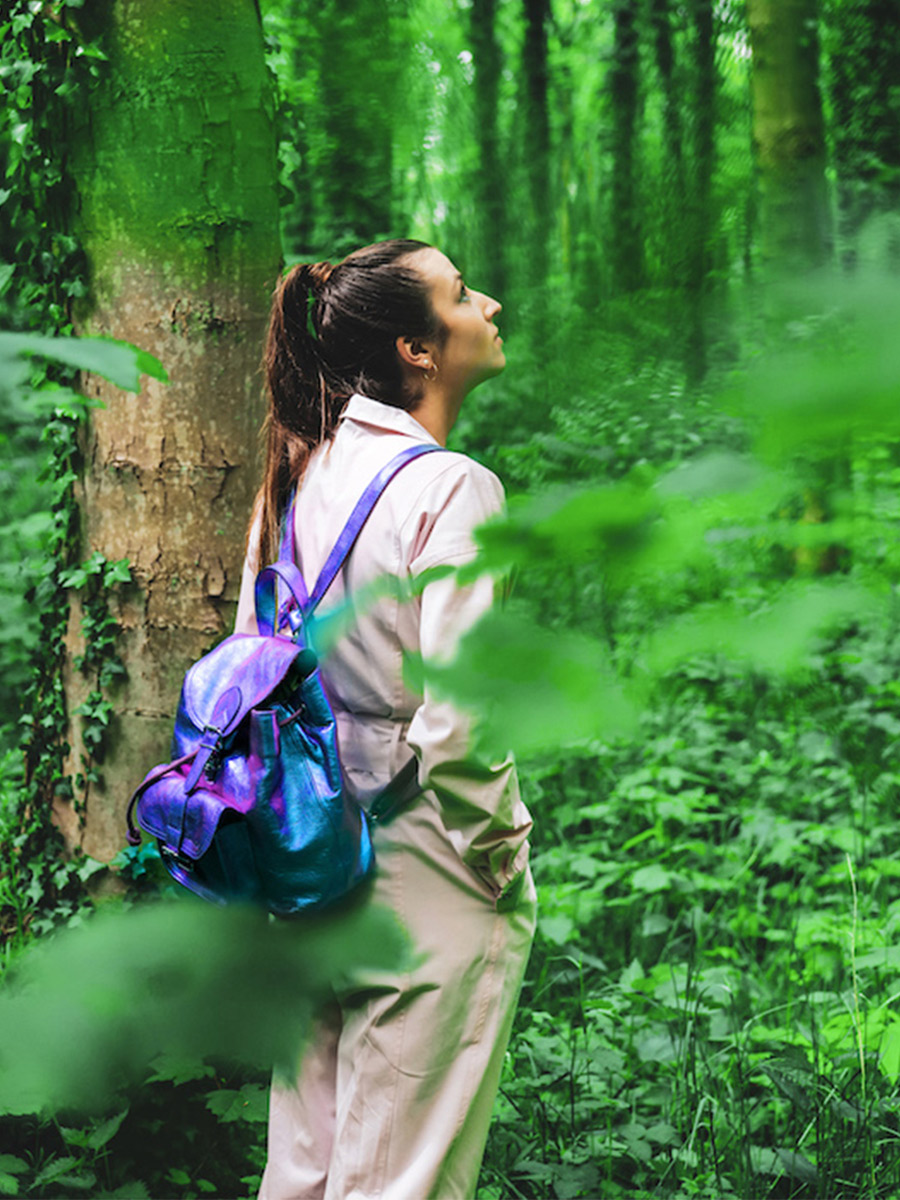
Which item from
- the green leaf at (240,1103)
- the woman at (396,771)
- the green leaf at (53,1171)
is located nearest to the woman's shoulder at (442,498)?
the woman at (396,771)

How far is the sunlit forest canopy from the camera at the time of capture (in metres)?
0.56

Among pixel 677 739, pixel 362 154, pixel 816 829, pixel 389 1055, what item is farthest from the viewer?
pixel 677 739

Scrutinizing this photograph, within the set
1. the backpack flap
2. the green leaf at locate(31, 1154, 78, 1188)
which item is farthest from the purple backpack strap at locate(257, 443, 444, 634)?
the green leaf at locate(31, 1154, 78, 1188)

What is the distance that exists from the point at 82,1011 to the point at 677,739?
13.0 feet

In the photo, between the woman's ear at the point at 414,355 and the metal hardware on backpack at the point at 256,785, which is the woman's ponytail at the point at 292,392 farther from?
the metal hardware on backpack at the point at 256,785

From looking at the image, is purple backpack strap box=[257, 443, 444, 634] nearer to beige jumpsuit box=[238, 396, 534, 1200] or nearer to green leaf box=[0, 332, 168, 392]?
beige jumpsuit box=[238, 396, 534, 1200]

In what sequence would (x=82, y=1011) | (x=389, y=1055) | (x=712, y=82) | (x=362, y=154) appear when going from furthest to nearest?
(x=389, y=1055)
(x=362, y=154)
(x=712, y=82)
(x=82, y=1011)

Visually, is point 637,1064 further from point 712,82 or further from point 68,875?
point 712,82

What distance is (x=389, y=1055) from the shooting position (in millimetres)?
1708

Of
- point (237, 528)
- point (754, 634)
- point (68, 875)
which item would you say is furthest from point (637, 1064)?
point (754, 634)

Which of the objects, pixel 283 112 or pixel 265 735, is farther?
pixel 283 112

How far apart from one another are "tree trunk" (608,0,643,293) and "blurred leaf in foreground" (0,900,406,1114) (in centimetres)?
40

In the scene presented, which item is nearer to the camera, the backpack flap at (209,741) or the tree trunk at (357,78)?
the tree trunk at (357,78)

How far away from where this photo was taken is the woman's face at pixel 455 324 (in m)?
1.80
